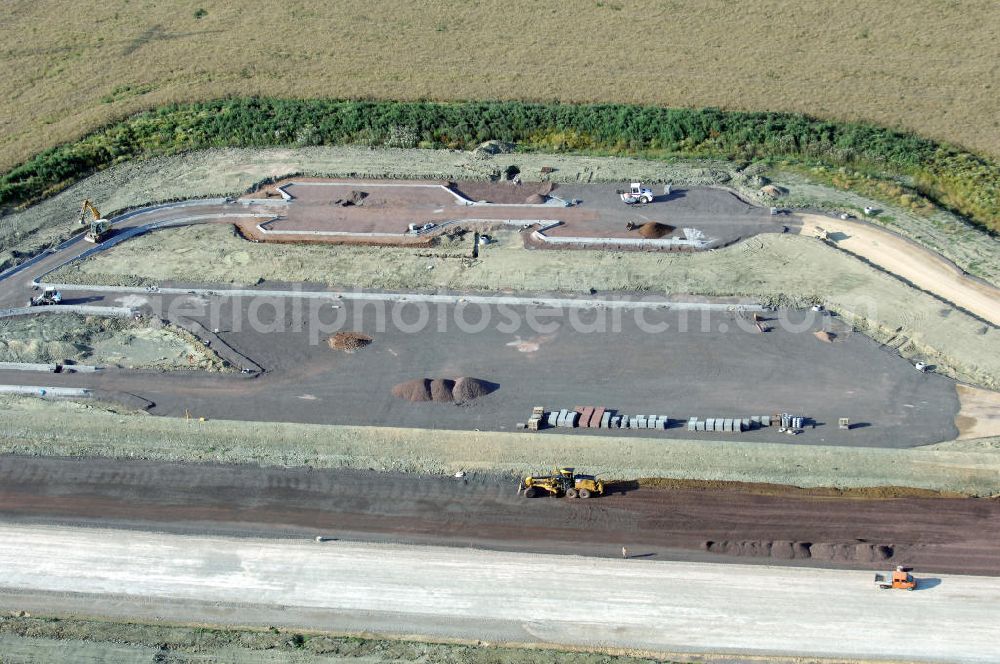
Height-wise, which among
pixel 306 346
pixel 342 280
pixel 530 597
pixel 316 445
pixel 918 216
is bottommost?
pixel 530 597

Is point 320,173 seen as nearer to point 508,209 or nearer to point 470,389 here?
point 508,209

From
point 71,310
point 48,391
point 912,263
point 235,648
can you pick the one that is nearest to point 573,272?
point 912,263

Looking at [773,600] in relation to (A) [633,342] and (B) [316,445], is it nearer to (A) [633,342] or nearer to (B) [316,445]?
(A) [633,342]

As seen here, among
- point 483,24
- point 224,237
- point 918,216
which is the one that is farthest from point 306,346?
point 483,24

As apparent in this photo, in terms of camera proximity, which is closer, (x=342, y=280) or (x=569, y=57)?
(x=342, y=280)

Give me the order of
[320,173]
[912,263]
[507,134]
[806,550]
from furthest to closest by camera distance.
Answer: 1. [507,134]
2. [320,173]
3. [912,263]
4. [806,550]

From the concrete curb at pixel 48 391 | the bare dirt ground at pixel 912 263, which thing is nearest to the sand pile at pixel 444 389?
the concrete curb at pixel 48 391

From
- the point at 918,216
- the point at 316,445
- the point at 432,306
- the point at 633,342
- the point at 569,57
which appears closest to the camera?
the point at 316,445

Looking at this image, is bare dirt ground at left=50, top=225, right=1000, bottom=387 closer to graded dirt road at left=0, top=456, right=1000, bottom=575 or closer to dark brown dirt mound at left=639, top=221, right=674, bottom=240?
dark brown dirt mound at left=639, top=221, right=674, bottom=240
